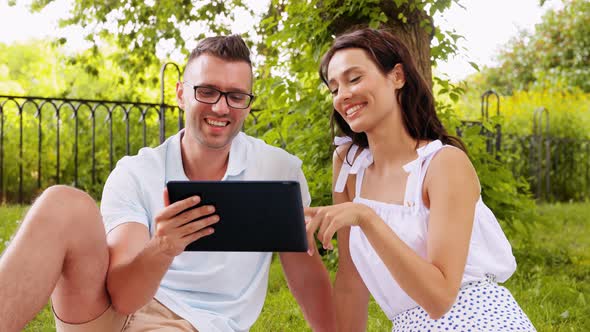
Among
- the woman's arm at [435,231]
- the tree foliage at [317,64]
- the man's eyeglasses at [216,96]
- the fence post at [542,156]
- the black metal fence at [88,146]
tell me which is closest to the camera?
the woman's arm at [435,231]

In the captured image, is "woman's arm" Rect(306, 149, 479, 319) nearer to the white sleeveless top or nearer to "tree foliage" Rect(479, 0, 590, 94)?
the white sleeveless top

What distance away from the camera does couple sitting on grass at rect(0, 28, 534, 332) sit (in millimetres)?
1898

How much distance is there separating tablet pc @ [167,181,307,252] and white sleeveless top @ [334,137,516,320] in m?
0.39

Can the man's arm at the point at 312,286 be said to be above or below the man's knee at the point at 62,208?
below

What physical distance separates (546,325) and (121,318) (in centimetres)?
252

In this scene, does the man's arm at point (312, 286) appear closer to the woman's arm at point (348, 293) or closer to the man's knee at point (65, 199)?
the woman's arm at point (348, 293)

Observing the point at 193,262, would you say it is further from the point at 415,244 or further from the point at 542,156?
the point at 542,156

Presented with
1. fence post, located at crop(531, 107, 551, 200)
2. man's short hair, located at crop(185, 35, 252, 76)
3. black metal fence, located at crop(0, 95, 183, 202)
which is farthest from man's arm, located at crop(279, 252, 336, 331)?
fence post, located at crop(531, 107, 551, 200)

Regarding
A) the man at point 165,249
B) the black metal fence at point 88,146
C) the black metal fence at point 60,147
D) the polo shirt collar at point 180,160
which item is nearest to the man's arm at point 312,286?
the man at point 165,249

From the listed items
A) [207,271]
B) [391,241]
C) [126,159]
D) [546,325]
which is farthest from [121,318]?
[546,325]

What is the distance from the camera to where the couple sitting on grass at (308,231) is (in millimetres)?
1898

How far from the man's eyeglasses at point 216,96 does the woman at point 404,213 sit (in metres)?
0.30

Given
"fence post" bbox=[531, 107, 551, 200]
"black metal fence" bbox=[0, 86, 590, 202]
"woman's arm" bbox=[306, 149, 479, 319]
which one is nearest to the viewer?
"woman's arm" bbox=[306, 149, 479, 319]

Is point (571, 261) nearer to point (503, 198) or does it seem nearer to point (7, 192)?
point (503, 198)
